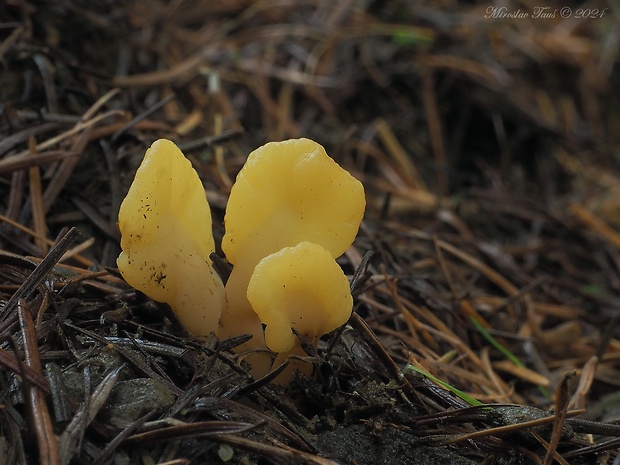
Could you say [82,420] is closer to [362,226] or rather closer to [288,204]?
[288,204]

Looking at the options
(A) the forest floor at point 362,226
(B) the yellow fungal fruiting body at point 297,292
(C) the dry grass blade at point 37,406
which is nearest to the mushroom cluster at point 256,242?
(B) the yellow fungal fruiting body at point 297,292

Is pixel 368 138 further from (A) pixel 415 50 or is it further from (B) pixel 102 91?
(B) pixel 102 91

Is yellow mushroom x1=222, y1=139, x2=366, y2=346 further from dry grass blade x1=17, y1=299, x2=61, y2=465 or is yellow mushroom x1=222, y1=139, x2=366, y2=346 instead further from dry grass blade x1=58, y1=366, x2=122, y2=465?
dry grass blade x1=17, y1=299, x2=61, y2=465

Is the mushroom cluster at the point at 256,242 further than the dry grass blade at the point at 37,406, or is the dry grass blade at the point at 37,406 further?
the mushroom cluster at the point at 256,242

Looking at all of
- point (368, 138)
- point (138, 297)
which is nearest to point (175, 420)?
point (138, 297)
